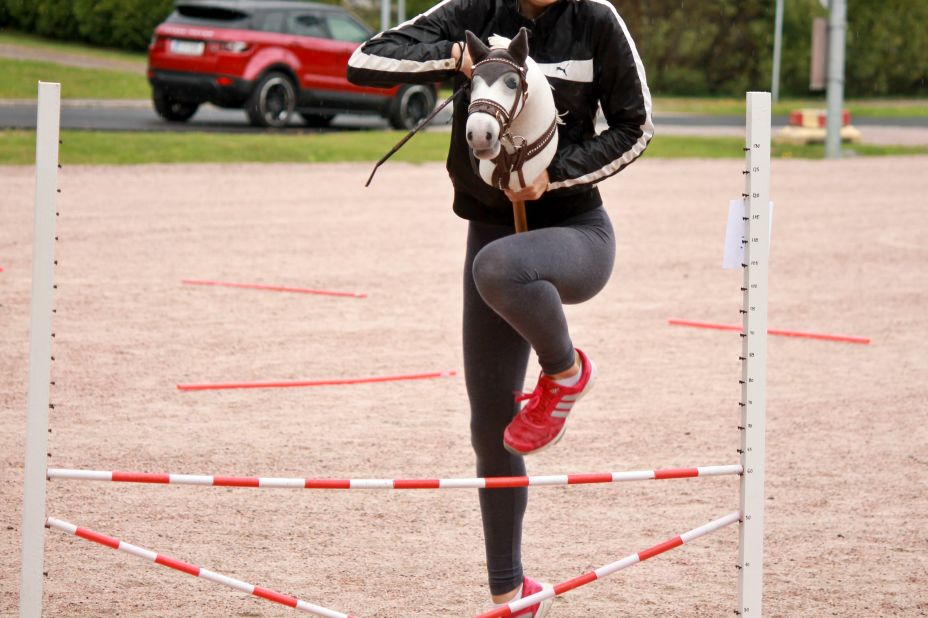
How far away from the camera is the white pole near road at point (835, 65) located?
19938 millimetres

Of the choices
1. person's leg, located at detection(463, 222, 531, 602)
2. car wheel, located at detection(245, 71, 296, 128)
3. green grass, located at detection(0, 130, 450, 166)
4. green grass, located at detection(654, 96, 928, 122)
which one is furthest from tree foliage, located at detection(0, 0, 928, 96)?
person's leg, located at detection(463, 222, 531, 602)

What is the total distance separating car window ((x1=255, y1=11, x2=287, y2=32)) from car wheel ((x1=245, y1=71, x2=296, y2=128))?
73 centimetres

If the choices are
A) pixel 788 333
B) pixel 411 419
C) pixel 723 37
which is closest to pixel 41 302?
pixel 411 419

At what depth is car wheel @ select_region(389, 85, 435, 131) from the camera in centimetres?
2228

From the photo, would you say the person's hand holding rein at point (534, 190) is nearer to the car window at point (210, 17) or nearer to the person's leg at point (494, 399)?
the person's leg at point (494, 399)

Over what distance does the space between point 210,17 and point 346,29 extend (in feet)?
7.73

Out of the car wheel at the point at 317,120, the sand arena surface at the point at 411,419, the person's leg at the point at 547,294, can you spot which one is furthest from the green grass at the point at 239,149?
the person's leg at the point at 547,294

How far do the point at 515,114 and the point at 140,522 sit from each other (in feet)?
8.41

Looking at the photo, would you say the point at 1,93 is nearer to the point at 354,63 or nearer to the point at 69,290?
the point at 69,290

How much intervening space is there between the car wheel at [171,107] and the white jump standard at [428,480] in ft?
61.2

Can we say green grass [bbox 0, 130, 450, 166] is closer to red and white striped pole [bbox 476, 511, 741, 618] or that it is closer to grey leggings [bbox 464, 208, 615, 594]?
grey leggings [bbox 464, 208, 615, 594]

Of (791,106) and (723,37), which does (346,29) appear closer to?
(791,106)

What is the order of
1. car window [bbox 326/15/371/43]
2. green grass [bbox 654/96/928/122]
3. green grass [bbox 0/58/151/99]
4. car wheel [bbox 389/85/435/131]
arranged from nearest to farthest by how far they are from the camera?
car wheel [bbox 389/85/435/131], car window [bbox 326/15/371/43], green grass [bbox 0/58/151/99], green grass [bbox 654/96/928/122]

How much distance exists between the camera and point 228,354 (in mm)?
8180
